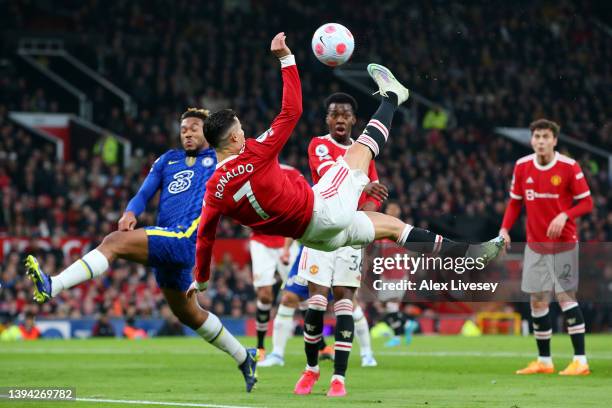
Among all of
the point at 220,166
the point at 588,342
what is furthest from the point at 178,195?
the point at 588,342

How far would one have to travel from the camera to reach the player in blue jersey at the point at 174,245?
946 cm

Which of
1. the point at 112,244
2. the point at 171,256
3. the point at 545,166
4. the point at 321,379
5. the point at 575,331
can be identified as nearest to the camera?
the point at 112,244

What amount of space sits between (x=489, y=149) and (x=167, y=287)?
22980 mm

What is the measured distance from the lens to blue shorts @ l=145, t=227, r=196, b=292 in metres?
9.66

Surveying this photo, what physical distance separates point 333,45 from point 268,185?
1.65 m

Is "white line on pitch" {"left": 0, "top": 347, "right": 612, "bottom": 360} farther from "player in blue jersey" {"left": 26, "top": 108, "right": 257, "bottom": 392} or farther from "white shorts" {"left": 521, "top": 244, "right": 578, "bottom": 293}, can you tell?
"player in blue jersey" {"left": 26, "top": 108, "right": 257, "bottom": 392}

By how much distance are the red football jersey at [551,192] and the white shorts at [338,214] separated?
388 centimetres

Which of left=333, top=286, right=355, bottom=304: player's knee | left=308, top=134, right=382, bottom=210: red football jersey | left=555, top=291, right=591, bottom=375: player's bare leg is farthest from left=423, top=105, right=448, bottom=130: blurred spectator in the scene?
left=333, top=286, right=355, bottom=304: player's knee

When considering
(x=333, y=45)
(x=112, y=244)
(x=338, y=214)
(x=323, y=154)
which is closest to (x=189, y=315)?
(x=112, y=244)

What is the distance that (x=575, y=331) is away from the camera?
11852mm

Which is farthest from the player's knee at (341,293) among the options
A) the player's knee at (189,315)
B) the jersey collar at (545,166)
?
the jersey collar at (545,166)

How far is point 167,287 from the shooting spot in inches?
391

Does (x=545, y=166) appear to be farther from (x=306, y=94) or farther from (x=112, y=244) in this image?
(x=306, y=94)

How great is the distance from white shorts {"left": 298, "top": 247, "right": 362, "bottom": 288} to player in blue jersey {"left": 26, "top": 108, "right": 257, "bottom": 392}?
35.3 inches
